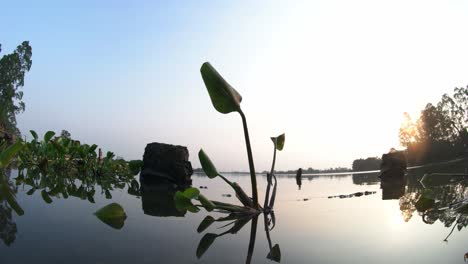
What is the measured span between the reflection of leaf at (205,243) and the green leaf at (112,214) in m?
0.68

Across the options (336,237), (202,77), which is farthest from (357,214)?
(202,77)

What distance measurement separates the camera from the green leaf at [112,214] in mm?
2406

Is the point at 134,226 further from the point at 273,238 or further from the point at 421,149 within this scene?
the point at 421,149

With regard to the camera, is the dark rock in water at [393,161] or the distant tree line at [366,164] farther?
the distant tree line at [366,164]

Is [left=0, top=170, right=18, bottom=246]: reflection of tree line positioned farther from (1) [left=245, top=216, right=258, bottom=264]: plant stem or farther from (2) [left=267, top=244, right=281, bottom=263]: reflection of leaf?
(2) [left=267, top=244, right=281, bottom=263]: reflection of leaf

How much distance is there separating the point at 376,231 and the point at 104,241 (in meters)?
1.69

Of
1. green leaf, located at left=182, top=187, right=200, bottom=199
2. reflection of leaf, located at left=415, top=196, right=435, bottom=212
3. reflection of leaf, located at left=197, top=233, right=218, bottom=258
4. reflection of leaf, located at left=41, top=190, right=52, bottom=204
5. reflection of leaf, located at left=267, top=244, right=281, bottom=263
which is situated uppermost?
green leaf, located at left=182, top=187, right=200, bottom=199

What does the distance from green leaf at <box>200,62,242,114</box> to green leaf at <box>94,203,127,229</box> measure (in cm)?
142

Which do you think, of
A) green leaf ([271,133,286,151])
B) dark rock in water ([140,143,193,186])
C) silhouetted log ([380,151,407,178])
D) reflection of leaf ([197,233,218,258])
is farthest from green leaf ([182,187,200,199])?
silhouetted log ([380,151,407,178])

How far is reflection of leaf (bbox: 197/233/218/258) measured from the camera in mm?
1710

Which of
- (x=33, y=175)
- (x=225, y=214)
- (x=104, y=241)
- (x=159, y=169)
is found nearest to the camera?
(x=104, y=241)

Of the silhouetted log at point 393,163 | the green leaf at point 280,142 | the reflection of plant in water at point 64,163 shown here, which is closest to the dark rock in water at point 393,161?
the silhouetted log at point 393,163

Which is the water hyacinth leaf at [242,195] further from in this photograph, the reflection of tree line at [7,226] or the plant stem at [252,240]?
the reflection of tree line at [7,226]

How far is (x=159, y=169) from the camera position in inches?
295
